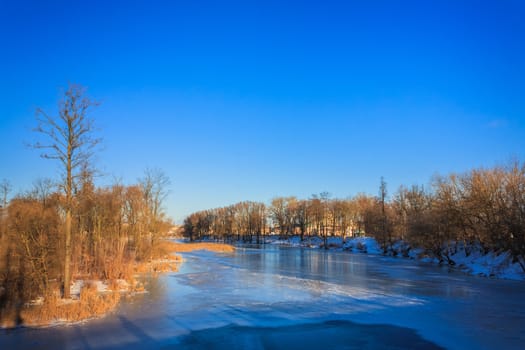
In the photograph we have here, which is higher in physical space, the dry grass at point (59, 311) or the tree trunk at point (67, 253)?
the tree trunk at point (67, 253)

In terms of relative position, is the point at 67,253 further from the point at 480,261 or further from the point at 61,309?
the point at 480,261

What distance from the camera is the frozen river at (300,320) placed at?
8.49m

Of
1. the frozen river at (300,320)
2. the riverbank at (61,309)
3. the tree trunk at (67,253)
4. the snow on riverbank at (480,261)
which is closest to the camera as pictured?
the frozen river at (300,320)

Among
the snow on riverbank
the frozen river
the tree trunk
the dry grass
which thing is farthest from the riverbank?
the snow on riverbank

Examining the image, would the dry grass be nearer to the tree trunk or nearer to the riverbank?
the riverbank

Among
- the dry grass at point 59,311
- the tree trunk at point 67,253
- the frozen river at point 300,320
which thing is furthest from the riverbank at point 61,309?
the frozen river at point 300,320

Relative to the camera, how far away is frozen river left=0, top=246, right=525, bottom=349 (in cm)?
849

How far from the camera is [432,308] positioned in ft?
41.6

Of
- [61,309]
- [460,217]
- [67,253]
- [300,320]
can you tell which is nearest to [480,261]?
[460,217]

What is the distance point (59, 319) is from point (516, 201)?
27433 millimetres

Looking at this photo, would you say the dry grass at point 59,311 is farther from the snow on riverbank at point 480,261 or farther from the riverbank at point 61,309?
the snow on riverbank at point 480,261

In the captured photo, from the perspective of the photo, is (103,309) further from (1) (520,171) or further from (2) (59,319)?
(1) (520,171)

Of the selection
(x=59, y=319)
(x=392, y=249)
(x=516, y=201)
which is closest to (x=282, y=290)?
(x=59, y=319)

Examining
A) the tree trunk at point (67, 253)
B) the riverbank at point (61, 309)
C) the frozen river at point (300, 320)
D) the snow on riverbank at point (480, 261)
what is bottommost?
the snow on riverbank at point (480, 261)
